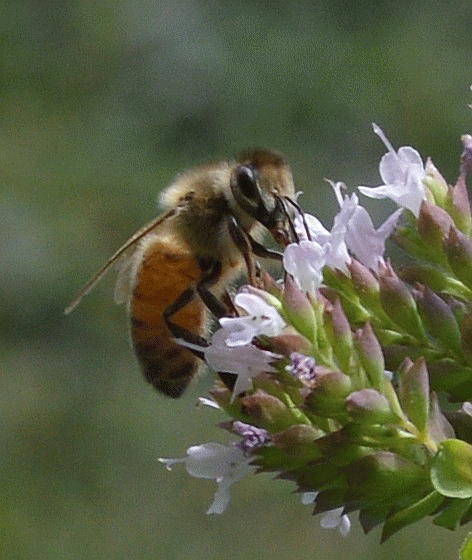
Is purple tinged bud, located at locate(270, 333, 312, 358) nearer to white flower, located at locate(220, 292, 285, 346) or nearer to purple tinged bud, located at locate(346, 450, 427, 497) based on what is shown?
white flower, located at locate(220, 292, 285, 346)

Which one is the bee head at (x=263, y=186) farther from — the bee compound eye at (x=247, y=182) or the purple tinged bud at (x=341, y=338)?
the purple tinged bud at (x=341, y=338)

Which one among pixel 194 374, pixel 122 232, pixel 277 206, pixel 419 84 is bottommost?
Result: pixel 419 84

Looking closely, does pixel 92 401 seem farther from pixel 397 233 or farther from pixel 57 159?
pixel 397 233

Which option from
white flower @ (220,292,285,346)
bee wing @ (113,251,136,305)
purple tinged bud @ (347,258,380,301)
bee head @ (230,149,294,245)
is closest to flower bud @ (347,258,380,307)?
purple tinged bud @ (347,258,380,301)

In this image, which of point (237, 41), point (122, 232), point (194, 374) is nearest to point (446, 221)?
point (194, 374)

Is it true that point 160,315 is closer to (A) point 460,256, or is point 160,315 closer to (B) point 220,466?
(B) point 220,466

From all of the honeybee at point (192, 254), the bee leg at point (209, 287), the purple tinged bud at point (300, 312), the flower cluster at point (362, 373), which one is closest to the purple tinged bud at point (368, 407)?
the flower cluster at point (362, 373)
